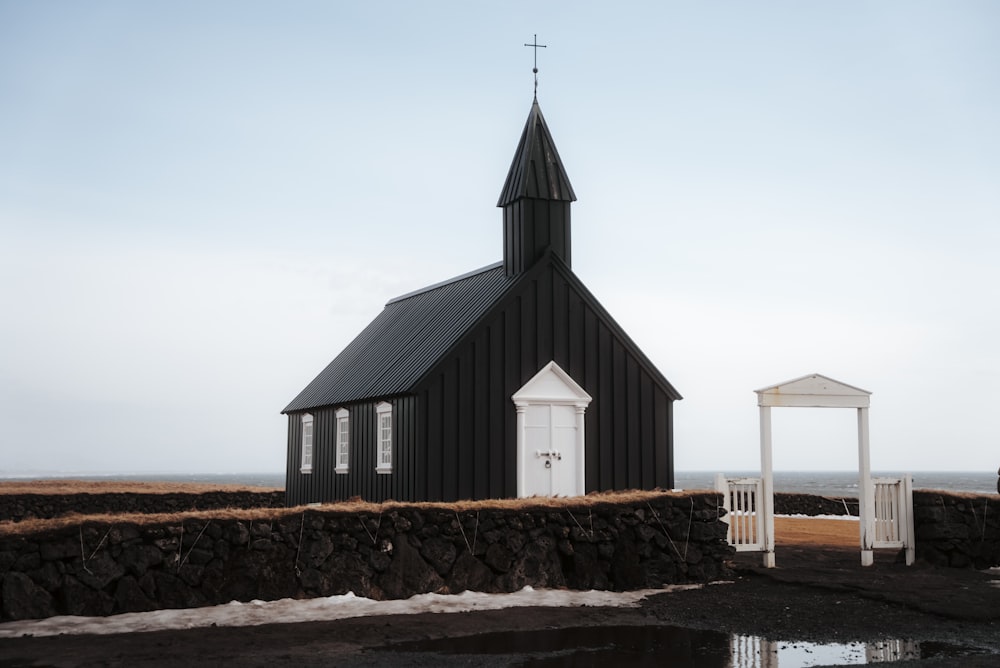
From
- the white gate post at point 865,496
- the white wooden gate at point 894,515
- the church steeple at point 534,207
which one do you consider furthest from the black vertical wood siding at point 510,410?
the white wooden gate at point 894,515

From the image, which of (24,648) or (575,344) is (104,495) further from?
(24,648)

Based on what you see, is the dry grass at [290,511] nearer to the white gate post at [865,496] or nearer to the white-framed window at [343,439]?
the white gate post at [865,496]

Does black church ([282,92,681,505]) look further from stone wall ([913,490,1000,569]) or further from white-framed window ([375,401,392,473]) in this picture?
stone wall ([913,490,1000,569])

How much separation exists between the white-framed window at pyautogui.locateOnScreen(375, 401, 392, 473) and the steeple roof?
5469 mm

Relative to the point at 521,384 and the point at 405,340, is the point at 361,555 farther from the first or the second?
the point at 405,340

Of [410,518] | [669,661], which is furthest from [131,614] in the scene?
[669,661]

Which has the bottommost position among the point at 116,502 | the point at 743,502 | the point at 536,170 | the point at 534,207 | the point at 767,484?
the point at 116,502

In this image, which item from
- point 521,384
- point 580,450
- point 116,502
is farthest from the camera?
point 116,502

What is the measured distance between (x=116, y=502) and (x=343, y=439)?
9521 mm

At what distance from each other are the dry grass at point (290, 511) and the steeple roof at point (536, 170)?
847cm

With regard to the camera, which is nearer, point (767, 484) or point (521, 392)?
point (767, 484)

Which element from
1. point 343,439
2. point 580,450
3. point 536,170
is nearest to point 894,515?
point 580,450

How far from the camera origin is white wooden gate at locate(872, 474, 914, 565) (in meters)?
18.6

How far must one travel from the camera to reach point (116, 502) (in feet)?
99.1
